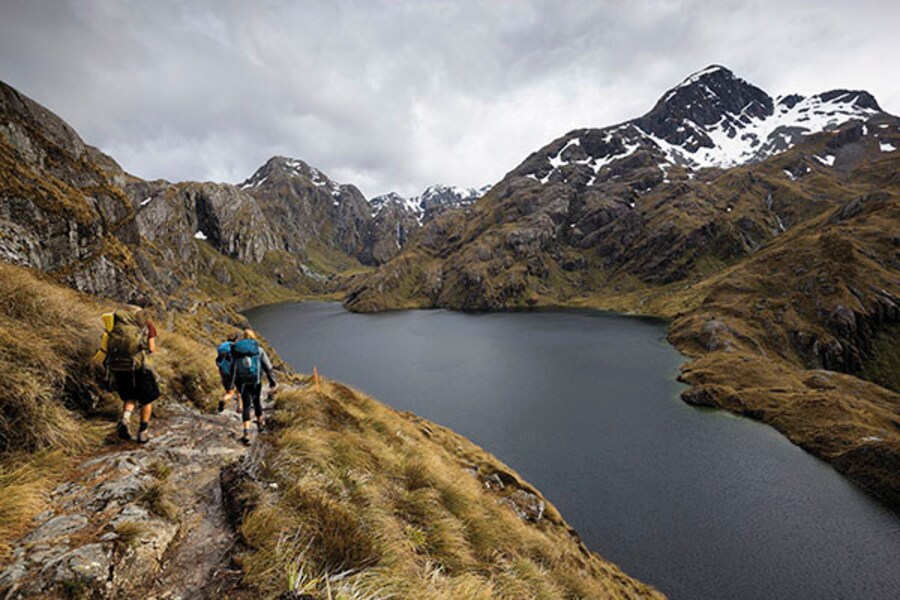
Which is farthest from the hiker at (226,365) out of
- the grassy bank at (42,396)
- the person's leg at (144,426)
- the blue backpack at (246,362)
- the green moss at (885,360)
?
the green moss at (885,360)

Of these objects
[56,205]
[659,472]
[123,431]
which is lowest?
[659,472]

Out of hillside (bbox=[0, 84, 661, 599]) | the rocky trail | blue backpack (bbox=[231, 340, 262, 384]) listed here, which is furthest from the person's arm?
the rocky trail

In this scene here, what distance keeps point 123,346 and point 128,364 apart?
381 mm

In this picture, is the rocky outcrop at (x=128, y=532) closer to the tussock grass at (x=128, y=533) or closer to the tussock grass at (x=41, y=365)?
the tussock grass at (x=128, y=533)

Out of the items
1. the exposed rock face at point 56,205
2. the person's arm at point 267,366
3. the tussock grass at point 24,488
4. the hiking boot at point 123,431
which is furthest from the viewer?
the exposed rock face at point 56,205

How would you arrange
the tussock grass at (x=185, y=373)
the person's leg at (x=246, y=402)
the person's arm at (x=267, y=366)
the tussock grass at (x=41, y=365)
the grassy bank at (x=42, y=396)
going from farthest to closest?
the tussock grass at (x=185, y=373) → the person's arm at (x=267, y=366) → the person's leg at (x=246, y=402) → the tussock grass at (x=41, y=365) → the grassy bank at (x=42, y=396)

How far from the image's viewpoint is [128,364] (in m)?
7.21

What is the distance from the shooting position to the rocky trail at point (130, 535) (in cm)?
345

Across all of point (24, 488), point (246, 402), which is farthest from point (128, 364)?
point (24, 488)

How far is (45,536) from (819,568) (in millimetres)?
45640

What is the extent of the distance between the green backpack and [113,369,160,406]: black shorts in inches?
5.2

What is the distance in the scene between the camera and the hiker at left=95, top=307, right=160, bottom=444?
7184 millimetres

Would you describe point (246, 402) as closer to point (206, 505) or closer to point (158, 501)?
point (206, 505)

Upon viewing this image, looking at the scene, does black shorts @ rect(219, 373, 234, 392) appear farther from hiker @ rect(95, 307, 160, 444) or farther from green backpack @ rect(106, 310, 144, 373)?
green backpack @ rect(106, 310, 144, 373)
